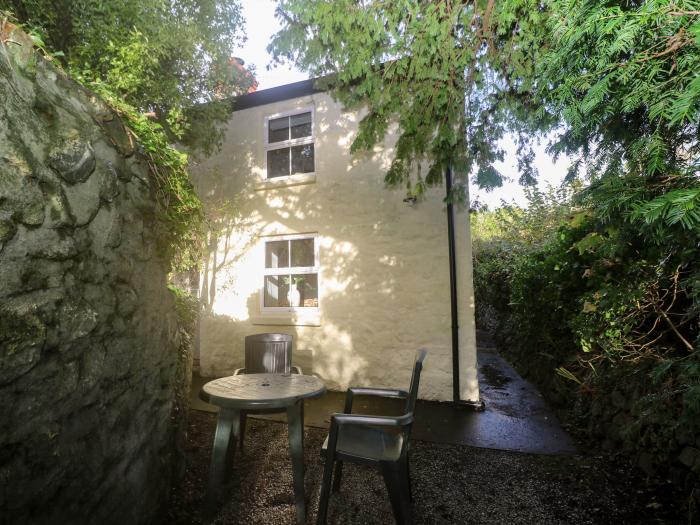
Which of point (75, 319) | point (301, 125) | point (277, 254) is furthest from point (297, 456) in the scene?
point (301, 125)

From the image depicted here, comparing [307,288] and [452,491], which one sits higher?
[307,288]

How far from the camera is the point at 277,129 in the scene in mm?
6457

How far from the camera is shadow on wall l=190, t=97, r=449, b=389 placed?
5387 mm

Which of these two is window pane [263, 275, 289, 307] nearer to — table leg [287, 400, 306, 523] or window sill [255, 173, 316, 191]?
window sill [255, 173, 316, 191]

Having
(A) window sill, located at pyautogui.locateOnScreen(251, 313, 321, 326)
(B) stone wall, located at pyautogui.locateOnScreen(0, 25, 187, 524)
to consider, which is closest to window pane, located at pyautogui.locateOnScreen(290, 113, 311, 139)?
(A) window sill, located at pyautogui.locateOnScreen(251, 313, 321, 326)

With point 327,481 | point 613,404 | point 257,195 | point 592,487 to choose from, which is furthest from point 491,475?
point 257,195

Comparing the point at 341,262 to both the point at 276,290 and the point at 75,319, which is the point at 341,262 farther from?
the point at 75,319

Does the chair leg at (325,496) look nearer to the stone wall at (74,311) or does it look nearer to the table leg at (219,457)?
the table leg at (219,457)

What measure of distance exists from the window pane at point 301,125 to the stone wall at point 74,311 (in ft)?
14.1

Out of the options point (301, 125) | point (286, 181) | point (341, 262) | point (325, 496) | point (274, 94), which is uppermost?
point (274, 94)

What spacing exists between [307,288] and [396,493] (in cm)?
419

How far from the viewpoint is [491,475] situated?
3.05 meters

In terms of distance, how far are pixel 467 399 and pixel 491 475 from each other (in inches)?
76.2

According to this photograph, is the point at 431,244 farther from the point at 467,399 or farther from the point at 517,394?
the point at 517,394
